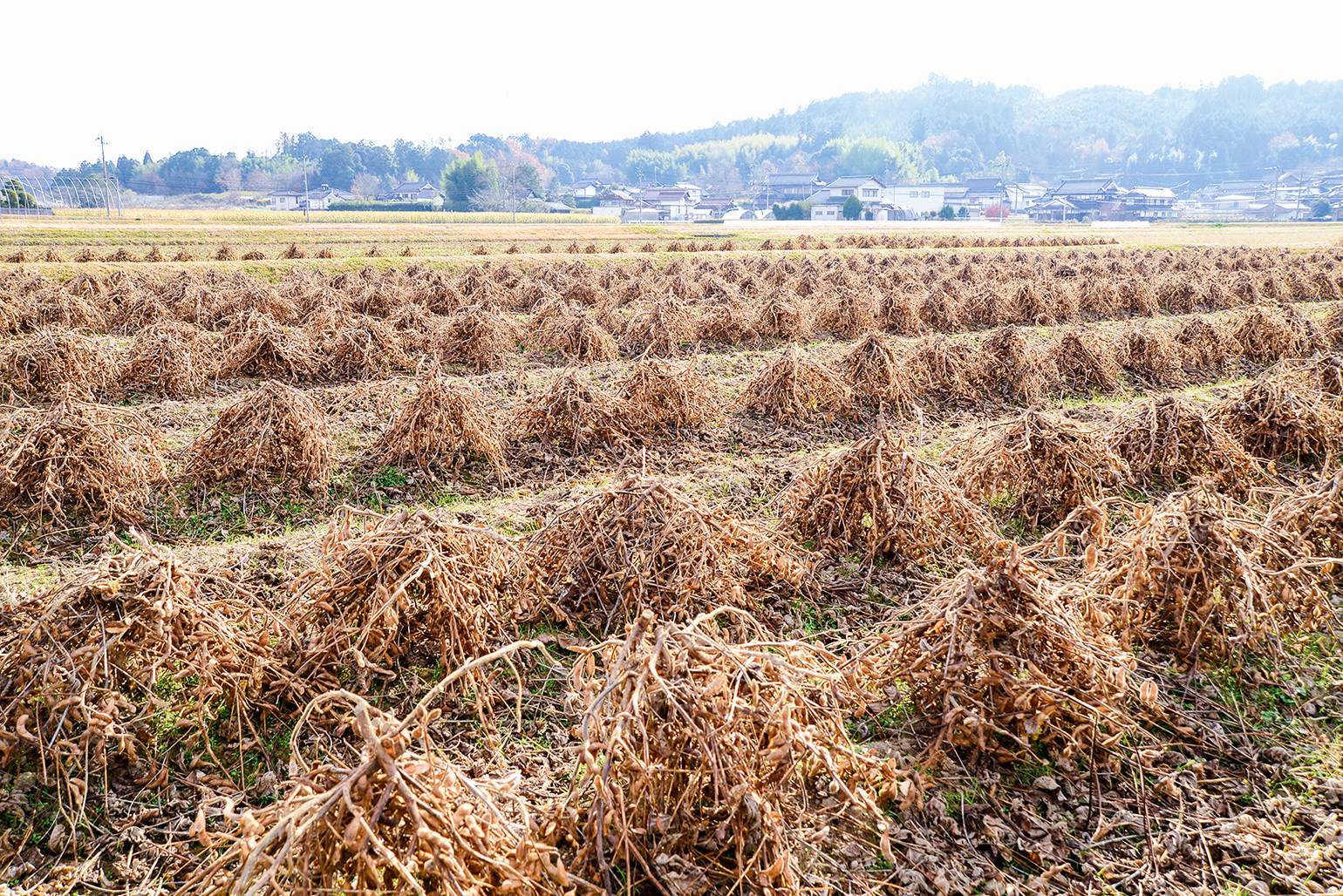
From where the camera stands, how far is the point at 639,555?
4754 millimetres

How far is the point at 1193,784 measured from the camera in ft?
11.7

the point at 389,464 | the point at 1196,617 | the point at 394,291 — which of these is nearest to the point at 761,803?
the point at 1196,617

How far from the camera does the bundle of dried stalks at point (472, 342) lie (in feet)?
39.8

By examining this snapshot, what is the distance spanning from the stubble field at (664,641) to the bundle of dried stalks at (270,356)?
1.28 meters

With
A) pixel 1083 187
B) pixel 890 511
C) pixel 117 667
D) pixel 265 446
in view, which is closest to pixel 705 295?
pixel 265 446

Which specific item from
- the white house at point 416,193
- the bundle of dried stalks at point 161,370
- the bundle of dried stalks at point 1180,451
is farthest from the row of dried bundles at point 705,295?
the white house at point 416,193


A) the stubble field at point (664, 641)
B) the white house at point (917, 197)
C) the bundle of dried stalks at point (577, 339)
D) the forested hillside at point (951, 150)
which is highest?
the forested hillside at point (951, 150)

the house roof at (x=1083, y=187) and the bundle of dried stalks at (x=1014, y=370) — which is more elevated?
the house roof at (x=1083, y=187)

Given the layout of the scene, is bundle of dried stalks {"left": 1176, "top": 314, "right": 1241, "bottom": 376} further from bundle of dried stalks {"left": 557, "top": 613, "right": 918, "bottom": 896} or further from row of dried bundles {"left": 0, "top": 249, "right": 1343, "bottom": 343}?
bundle of dried stalks {"left": 557, "top": 613, "right": 918, "bottom": 896}

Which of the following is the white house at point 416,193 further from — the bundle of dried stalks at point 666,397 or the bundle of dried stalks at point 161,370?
the bundle of dried stalks at point 666,397

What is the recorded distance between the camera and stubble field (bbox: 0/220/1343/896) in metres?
2.82

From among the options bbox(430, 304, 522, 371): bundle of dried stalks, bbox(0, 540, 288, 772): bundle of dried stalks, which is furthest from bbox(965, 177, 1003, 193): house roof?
bbox(0, 540, 288, 772): bundle of dried stalks

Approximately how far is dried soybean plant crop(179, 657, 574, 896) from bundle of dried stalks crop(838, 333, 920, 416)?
8230 millimetres

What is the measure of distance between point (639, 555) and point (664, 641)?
1942mm
